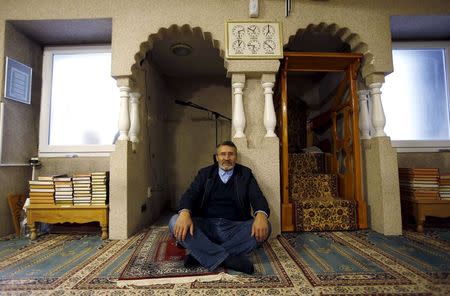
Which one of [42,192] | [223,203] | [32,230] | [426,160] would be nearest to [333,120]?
[426,160]

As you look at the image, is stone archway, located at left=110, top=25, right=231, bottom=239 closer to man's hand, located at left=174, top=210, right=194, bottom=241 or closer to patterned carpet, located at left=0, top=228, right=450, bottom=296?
patterned carpet, located at left=0, top=228, right=450, bottom=296

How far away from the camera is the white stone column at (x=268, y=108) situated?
8.22 feet

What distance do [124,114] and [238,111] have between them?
125 cm

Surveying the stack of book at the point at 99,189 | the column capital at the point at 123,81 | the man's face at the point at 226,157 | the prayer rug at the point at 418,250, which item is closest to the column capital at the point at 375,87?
the prayer rug at the point at 418,250

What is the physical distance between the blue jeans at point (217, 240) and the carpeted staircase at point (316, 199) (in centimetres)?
101

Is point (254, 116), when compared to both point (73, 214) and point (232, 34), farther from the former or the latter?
point (73, 214)

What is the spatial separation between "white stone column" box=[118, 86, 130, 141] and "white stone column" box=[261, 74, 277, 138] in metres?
1.50

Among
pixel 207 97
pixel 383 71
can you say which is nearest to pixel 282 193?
pixel 383 71

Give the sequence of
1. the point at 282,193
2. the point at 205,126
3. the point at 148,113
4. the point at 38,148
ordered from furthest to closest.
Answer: the point at 205,126, the point at 148,113, the point at 38,148, the point at 282,193

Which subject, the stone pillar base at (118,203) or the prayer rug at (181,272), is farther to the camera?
the stone pillar base at (118,203)

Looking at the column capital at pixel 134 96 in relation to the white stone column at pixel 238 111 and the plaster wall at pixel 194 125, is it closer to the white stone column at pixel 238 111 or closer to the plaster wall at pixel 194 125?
the white stone column at pixel 238 111

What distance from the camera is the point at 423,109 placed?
3160 mm

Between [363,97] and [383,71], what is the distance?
367 mm

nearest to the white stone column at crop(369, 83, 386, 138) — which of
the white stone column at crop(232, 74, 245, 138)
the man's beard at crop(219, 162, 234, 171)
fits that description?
the white stone column at crop(232, 74, 245, 138)
